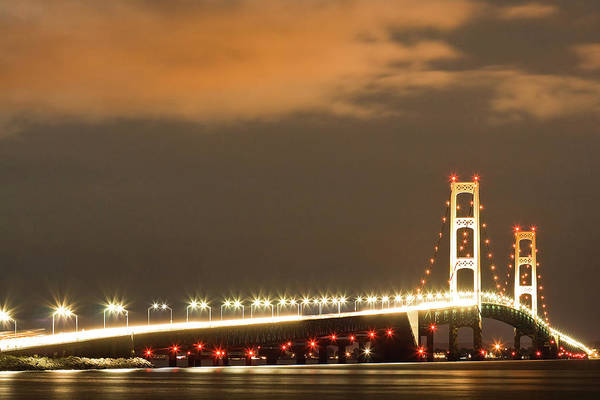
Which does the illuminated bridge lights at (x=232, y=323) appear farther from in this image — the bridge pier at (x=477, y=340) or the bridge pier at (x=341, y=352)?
the bridge pier at (x=341, y=352)

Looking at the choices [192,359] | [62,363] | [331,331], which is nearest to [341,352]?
[331,331]

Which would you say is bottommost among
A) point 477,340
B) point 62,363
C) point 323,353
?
point 323,353

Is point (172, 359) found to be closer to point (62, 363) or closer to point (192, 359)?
point (192, 359)

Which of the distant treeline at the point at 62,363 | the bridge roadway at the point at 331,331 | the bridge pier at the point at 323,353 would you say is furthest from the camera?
the bridge pier at the point at 323,353

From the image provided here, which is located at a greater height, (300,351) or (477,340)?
(477,340)

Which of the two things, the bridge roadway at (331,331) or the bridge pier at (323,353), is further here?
the bridge pier at (323,353)

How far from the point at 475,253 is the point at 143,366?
186 ft

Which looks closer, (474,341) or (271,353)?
(474,341)

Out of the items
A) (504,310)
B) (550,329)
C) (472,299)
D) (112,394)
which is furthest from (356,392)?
(550,329)

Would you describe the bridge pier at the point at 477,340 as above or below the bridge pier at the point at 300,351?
above

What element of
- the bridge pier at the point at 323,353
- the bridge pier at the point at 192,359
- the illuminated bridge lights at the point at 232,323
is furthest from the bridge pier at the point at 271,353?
the bridge pier at the point at 192,359

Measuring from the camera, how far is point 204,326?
393ft

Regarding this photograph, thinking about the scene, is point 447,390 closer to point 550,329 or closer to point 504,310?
point 504,310

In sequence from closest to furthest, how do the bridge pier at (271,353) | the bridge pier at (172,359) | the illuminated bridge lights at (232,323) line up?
the illuminated bridge lights at (232,323) → the bridge pier at (172,359) → the bridge pier at (271,353)
